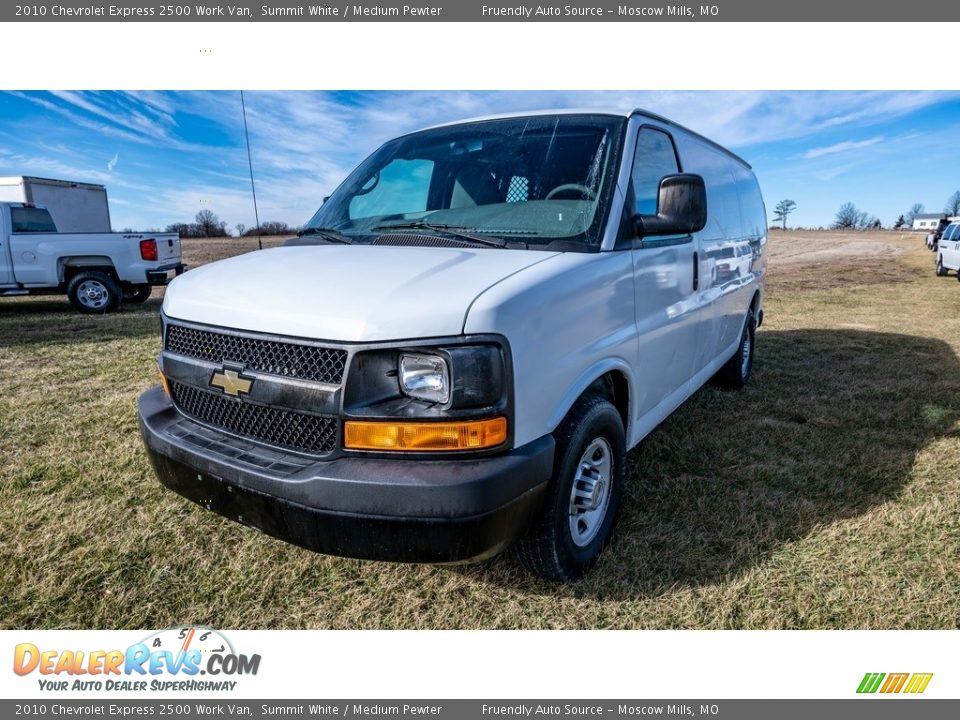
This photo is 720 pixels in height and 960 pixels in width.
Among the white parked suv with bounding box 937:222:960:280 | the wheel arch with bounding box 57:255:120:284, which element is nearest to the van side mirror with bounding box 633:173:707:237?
the wheel arch with bounding box 57:255:120:284

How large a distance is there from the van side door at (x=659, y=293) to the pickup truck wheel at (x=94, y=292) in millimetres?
10953

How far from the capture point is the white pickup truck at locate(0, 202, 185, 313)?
32.9 ft

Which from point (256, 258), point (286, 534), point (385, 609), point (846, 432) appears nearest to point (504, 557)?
point (385, 609)

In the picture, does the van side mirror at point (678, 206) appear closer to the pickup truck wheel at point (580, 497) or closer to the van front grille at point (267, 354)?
the pickup truck wheel at point (580, 497)

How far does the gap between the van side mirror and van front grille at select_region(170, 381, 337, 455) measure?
1.70 metres

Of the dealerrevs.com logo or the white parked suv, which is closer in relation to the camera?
the dealerrevs.com logo

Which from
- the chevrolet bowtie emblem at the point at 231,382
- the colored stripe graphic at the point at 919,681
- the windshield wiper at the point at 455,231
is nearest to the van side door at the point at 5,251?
the windshield wiper at the point at 455,231

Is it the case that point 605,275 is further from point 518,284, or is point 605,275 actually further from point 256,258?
point 256,258

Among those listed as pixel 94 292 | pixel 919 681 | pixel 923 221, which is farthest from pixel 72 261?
pixel 923 221

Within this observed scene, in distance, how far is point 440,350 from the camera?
180cm

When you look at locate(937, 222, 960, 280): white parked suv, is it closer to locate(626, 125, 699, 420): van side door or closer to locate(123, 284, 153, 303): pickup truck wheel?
locate(626, 125, 699, 420): van side door

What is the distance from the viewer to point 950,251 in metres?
17.3

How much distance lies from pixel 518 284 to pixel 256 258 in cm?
142

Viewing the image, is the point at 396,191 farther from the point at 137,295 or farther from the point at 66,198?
the point at 66,198
